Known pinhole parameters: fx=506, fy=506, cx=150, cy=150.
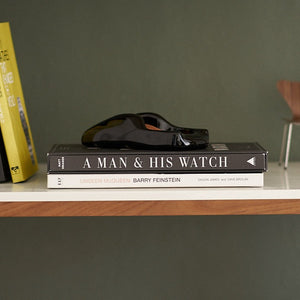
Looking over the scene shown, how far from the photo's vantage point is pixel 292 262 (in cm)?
146

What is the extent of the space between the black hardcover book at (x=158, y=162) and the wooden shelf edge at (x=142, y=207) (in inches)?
2.7

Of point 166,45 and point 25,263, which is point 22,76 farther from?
point 25,263

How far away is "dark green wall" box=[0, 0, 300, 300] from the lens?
1369mm

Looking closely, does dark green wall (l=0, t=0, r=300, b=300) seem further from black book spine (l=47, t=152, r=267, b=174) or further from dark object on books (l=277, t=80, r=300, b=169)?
black book spine (l=47, t=152, r=267, b=174)

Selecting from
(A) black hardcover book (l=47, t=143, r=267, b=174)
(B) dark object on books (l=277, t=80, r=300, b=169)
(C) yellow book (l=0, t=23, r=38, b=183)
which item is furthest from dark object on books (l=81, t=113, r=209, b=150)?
(B) dark object on books (l=277, t=80, r=300, b=169)

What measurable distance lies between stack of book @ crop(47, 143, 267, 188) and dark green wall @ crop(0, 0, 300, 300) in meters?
0.40

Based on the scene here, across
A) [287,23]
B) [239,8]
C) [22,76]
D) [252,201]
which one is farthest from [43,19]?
[252,201]

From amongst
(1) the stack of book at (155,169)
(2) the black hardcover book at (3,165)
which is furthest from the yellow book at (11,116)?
(1) the stack of book at (155,169)

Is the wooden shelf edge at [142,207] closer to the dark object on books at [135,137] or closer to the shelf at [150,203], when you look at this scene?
the shelf at [150,203]

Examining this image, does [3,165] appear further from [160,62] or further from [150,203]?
[160,62]

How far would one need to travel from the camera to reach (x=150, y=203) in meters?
0.98

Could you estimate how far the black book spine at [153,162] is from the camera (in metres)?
1.01

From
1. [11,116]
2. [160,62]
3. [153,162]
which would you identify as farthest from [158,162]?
[160,62]

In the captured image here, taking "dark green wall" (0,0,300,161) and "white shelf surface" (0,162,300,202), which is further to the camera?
"dark green wall" (0,0,300,161)
